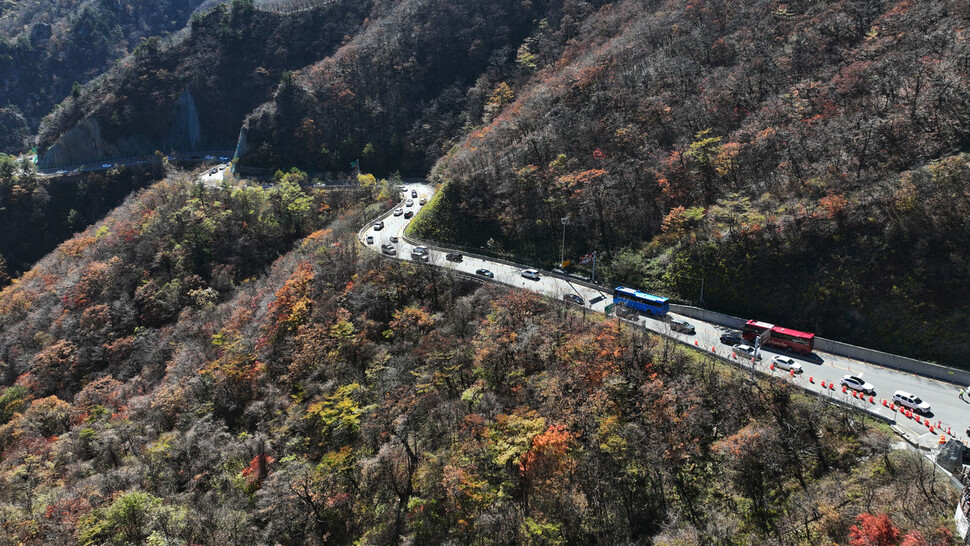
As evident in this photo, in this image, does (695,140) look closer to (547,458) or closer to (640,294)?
(640,294)

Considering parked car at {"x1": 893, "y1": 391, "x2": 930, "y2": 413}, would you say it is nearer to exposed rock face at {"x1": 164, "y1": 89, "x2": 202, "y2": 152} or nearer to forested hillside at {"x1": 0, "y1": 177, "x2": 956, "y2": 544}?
forested hillside at {"x1": 0, "y1": 177, "x2": 956, "y2": 544}

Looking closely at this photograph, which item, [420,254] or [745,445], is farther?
[420,254]

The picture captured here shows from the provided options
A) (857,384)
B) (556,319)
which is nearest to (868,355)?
(857,384)

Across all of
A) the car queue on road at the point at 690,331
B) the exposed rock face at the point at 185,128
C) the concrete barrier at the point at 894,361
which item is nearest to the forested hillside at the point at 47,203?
the exposed rock face at the point at 185,128

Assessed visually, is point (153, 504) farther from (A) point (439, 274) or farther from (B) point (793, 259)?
(B) point (793, 259)

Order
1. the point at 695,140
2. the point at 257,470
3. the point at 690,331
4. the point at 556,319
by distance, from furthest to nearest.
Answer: the point at 695,140
the point at 556,319
the point at 690,331
the point at 257,470

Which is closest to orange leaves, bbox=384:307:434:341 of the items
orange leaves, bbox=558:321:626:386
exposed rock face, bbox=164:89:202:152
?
orange leaves, bbox=558:321:626:386
